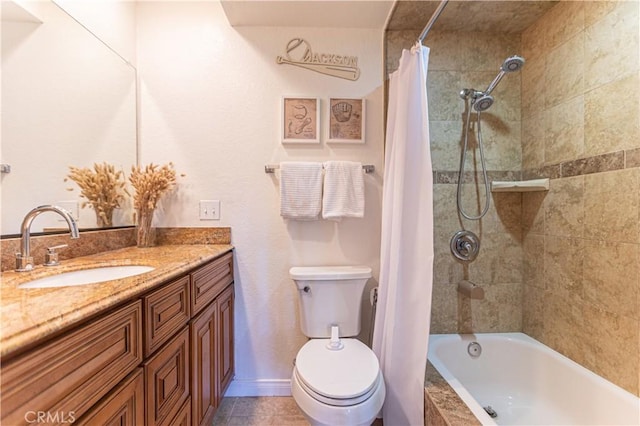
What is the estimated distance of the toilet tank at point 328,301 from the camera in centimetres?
153

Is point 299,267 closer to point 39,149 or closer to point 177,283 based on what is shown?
point 177,283

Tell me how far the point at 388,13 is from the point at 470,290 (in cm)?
165

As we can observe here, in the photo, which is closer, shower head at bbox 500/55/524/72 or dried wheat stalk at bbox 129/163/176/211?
shower head at bbox 500/55/524/72

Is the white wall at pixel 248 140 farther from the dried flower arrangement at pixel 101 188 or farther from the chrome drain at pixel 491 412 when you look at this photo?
the chrome drain at pixel 491 412

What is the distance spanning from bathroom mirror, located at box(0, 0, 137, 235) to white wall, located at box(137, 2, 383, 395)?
0.67ft

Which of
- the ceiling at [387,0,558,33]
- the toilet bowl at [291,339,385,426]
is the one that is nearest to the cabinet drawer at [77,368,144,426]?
the toilet bowl at [291,339,385,426]

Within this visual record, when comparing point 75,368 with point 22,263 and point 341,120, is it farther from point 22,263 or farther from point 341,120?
point 341,120

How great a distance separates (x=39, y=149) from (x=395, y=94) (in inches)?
64.2

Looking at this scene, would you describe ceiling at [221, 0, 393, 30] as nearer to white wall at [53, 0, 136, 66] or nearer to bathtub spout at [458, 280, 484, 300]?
white wall at [53, 0, 136, 66]

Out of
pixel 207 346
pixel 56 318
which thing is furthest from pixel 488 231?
pixel 56 318

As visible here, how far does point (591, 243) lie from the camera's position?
4.20ft

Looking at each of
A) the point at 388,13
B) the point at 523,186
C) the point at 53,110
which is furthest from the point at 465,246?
the point at 53,110

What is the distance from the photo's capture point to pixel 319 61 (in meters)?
1.70

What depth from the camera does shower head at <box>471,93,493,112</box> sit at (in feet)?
5.16
